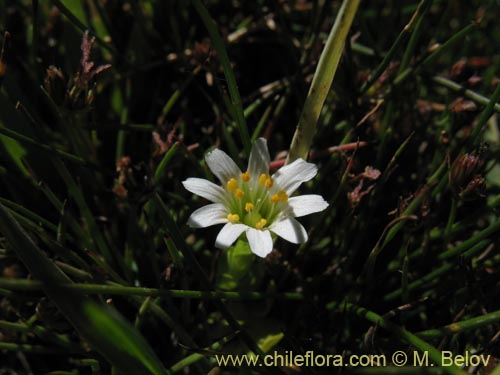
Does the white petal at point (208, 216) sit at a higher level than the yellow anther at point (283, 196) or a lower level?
lower

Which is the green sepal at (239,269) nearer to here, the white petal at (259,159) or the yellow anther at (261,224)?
the yellow anther at (261,224)

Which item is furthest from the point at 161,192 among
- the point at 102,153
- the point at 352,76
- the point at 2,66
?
the point at 352,76

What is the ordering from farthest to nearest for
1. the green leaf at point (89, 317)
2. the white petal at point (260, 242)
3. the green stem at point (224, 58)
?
the green stem at point (224, 58) → the white petal at point (260, 242) → the green leaf at point (89, 317)

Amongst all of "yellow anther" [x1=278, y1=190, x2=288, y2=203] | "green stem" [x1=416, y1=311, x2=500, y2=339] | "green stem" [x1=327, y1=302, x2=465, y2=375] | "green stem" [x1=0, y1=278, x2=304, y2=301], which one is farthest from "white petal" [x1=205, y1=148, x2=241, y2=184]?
"green stem" [x1=416, y1=311, x2=500, y2=339]

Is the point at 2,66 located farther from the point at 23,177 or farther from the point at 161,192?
the point at 161,192

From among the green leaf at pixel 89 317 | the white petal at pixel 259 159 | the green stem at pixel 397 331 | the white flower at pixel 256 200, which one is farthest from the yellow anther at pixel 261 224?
the green leaf at pixel 89 317

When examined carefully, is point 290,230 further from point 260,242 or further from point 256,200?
point 256,200

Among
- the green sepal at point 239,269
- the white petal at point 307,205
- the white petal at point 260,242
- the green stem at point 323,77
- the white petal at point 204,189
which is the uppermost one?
the green stem at point 323,77
